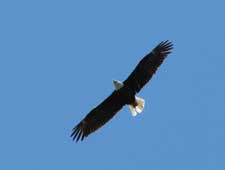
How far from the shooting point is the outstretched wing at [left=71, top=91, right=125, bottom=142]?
46.0 ft

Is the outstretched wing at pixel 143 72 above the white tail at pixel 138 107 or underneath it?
above

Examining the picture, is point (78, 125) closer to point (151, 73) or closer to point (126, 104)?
point (126, 104)

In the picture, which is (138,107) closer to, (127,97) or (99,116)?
(127,97)

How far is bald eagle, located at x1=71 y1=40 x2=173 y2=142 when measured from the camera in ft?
45.9

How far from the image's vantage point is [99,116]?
14.2 metres

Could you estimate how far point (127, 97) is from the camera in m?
14.0

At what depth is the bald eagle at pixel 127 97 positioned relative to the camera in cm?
1398

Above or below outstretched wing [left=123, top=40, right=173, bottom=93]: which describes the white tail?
below

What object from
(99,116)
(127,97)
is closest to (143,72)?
(127,97)

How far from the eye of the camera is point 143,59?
1406 centimetres

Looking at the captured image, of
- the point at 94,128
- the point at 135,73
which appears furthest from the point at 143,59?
the point at 94,128

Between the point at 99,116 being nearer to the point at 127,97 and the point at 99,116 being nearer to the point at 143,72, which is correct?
the point at 127,97

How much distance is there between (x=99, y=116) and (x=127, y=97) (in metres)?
1.00

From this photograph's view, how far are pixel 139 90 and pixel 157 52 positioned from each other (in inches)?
48.9
